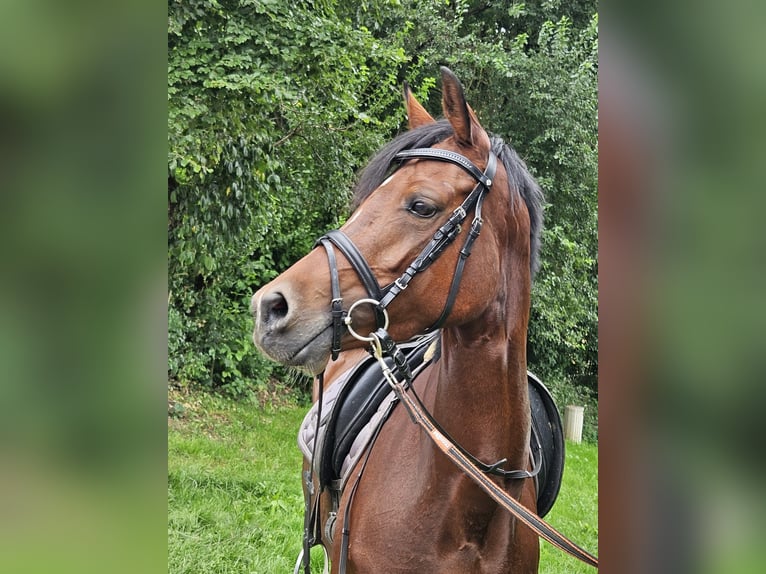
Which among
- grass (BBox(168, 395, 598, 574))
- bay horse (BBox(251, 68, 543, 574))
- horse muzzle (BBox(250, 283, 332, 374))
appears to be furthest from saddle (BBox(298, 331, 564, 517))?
grass (BBox(168, 395, 598, 574))

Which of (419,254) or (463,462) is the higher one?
(419,254)

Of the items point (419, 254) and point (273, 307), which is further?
point (419, 254)

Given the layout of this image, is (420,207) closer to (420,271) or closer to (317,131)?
(420,271)

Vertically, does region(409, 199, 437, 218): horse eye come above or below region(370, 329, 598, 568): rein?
above

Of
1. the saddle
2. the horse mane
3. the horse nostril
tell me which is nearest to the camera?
the horse nostril

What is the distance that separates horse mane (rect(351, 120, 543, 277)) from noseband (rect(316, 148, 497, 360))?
6 centimetres

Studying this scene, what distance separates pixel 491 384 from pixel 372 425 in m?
0.68

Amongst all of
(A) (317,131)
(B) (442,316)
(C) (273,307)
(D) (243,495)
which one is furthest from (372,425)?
(A) (317,131)

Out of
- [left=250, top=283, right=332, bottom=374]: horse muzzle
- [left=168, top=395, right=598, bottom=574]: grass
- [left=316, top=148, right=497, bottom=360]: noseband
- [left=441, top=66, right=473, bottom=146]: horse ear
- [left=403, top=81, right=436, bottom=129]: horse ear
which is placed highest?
[left=441, top=66, right=473, bottom=146]: horse ear

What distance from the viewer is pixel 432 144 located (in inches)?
71.9

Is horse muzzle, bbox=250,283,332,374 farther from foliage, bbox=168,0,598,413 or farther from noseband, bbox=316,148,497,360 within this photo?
foliage, bbox=168,0,598,413

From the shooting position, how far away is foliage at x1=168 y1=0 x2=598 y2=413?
4406 mm
